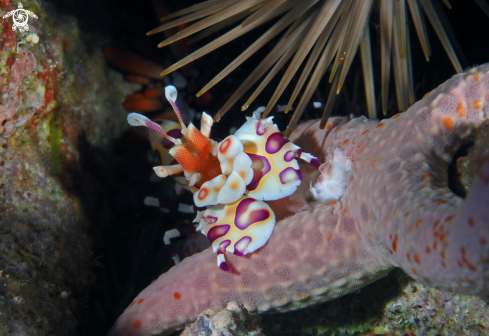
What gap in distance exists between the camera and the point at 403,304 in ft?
7.84

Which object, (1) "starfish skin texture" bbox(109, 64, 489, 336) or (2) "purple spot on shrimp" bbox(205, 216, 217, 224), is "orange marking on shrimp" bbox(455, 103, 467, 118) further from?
(2) "purple spot on shrimp" bbox(205, 216, 217, 224)

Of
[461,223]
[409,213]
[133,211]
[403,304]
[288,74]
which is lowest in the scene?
[403,304]

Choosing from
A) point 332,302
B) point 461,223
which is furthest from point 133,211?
point 461,223

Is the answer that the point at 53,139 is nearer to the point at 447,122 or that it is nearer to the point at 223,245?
the point at 223,245

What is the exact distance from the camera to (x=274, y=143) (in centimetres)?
218

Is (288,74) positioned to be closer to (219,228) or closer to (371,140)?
(371,140)

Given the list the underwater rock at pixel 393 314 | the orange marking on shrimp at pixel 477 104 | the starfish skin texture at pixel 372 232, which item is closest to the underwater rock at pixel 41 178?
the starfish skin texture at pixel 372 232

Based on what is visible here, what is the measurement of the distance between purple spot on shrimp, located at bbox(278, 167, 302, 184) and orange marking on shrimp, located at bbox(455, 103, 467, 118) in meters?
0.90

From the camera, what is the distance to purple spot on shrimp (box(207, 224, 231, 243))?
209 centimetres

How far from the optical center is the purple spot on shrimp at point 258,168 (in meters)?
2.13

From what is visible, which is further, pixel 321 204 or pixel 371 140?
pixel 321 204

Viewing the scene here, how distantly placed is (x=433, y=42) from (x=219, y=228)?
273cm

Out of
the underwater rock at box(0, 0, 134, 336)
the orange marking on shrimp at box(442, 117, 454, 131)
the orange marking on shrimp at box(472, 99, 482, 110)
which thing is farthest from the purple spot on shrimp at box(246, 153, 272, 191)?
the underwater rock at box(0, 0, 134, 336)

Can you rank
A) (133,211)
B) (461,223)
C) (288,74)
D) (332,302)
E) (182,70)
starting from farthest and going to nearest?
(133,211), (182,70), (332,302), (288,74), (461,223)
